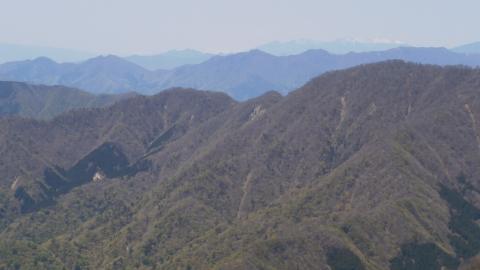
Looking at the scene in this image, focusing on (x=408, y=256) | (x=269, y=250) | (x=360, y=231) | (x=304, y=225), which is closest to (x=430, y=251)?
(x=408, y=256)

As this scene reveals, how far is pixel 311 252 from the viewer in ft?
587

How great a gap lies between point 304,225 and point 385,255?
999 inches

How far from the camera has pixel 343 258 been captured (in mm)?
179250

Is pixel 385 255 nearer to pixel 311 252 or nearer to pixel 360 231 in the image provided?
pixel 360 231

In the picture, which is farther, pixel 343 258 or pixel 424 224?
pixel 424 224

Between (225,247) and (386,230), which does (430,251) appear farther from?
(225,247)

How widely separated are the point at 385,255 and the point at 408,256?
7451 millimetres

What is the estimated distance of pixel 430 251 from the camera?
625ft

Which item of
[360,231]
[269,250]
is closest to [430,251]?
[360,231]

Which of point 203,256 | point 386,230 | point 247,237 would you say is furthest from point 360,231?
point 203,256

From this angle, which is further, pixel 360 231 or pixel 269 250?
pixel 360 231

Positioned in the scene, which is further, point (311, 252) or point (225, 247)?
point (225, 247)

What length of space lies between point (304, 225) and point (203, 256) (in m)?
32.4

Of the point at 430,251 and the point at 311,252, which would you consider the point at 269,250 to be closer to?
the point at 311,252
